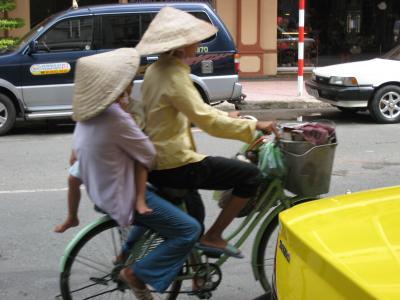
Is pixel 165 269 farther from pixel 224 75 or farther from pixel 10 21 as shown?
pixel 10 21

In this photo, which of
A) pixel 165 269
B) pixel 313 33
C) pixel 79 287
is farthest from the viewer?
pixel 313 33

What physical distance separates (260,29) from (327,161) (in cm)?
1294

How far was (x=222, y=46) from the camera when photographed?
34.7 ft

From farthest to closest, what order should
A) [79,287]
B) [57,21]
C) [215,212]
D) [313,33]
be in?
[313,33] < [57,21] < [215,212] < [79,287]

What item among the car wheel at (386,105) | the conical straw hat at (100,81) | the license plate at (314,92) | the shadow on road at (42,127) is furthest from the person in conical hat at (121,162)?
the license plate at (314,92)

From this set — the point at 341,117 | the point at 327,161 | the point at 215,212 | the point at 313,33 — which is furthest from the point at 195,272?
the point at 313,33

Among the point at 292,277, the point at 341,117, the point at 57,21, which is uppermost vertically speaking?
the point at 57,21

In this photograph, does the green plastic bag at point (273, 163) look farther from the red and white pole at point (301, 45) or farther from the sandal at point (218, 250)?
the red and white pole at point (301, 45)

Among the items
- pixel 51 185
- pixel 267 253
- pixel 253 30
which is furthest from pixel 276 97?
pixel 267 253

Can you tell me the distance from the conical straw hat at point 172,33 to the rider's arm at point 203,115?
17 cm

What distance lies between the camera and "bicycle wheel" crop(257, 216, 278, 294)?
382 cm

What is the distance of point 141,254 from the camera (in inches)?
141

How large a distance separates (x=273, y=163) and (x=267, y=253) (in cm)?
59

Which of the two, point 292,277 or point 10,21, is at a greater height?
point 10,21
